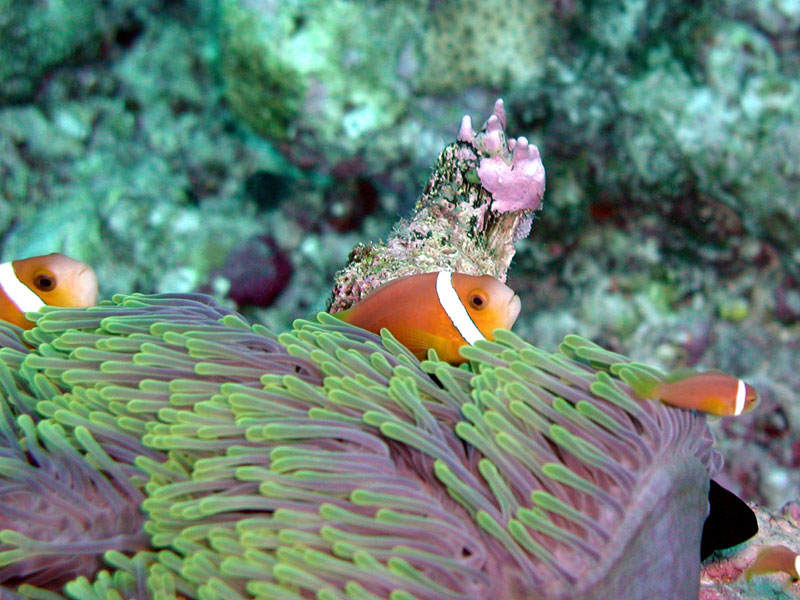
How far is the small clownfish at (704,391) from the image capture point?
1.43 metres

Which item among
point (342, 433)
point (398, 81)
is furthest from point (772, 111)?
point (342, 433)

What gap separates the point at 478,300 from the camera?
1768 mm

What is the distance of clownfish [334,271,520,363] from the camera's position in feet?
5.80

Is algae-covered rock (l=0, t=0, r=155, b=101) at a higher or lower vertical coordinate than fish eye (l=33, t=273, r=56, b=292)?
higher

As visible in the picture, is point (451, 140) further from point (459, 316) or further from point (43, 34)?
point (43, 34)

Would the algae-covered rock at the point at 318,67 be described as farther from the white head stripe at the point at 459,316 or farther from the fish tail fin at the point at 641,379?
the fish tail fin at the point at 641,379

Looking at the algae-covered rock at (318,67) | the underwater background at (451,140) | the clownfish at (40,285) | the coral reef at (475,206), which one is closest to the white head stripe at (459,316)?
the coral reef at (475,206)

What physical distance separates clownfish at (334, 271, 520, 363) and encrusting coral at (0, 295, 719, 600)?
128mm

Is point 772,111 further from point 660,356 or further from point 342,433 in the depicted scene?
point 342,433

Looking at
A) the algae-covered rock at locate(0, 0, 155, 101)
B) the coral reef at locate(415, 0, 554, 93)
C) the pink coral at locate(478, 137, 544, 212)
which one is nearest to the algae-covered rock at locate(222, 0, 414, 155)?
the coral reef at locate(415, 0, 554, 93)

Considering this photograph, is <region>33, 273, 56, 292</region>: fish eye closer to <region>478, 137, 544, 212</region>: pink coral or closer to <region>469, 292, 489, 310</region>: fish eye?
<region>469, 292, 489, 310</region>: fish eye

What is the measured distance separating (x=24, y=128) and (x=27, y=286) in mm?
4267

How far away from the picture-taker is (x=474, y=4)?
4703mm

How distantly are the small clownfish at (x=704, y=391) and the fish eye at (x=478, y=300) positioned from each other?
1.55 ft
